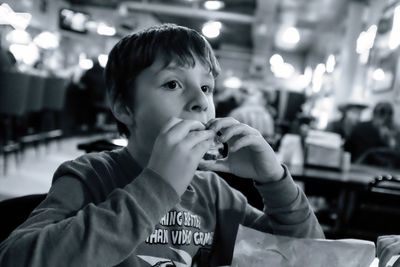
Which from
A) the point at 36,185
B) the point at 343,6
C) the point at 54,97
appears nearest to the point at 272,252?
A: the point at 36,185

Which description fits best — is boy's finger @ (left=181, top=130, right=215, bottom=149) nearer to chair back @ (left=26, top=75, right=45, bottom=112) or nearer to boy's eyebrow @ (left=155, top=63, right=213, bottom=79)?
boy's eyebrow @ (left=155, top=63, right=213, bottom=79)

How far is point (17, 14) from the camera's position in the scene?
9266 millimetres

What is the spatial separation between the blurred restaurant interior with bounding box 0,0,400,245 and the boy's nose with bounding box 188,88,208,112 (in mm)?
369

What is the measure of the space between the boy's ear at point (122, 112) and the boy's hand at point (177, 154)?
27 cm

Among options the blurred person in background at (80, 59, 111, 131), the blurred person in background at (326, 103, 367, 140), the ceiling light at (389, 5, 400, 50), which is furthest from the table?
the blurred person in background at (80, 59, 111, 131)

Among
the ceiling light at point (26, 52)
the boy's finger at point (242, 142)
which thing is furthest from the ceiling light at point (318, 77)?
the boy's finger at point (242, 142)

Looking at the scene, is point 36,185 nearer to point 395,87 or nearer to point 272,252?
point 272,252

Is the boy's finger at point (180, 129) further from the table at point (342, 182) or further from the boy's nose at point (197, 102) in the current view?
the table at point (342, 182)

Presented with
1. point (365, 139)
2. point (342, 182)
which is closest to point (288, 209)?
point (342, 182)

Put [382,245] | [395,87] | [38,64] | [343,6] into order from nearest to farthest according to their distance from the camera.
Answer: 1. [382,245]
2. [395,87]
3. [38,64]
4. [343,6]

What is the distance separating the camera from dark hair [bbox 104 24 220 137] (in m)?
0.81

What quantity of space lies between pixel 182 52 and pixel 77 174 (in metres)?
0.31

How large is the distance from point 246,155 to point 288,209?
0.51 feet

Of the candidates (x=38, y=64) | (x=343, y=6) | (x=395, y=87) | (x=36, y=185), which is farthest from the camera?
(x=343, y=6)
